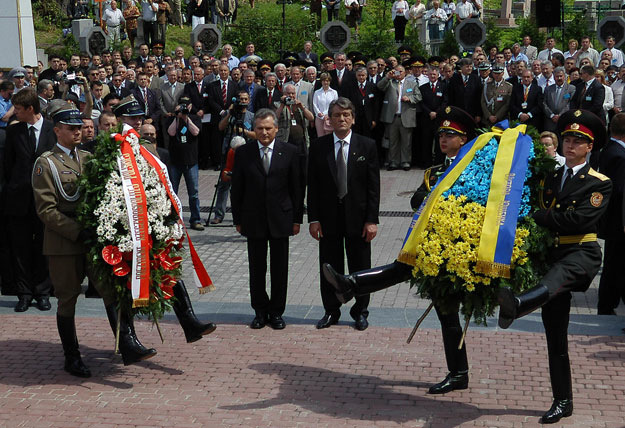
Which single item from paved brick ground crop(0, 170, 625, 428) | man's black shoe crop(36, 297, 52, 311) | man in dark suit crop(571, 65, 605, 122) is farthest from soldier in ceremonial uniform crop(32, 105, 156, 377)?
man in dark suit crop(571, 65, 605, 122)

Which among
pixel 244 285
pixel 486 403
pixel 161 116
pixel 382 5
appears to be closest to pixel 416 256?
pixel 486 403

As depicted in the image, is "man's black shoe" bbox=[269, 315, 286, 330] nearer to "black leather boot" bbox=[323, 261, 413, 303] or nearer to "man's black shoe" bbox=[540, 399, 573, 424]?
"black leather boot" bbox=[323, 261, 413, 303]

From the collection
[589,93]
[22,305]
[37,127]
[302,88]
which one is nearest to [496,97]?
[589,93]

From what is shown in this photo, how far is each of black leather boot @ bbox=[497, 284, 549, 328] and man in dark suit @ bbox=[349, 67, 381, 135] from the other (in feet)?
40.4

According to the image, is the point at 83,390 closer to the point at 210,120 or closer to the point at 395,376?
the point at 395,376

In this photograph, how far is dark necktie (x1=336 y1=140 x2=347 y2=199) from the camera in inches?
338

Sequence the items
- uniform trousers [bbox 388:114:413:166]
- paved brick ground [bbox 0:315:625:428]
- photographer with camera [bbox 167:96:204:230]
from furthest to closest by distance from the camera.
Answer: uniform trousers [bbox 388:114:413:166]
photographer with camera [bbox 167:96:204:230]
paved brick ground [bbox 0:315:625:428]

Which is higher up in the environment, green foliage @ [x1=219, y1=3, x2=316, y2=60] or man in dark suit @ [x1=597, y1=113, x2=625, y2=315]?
green foliage @ [x1=219, y1=3, x2=316, y2=60]

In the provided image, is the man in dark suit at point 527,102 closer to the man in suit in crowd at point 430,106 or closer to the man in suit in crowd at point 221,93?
the man in suit in crowd at point 430,106

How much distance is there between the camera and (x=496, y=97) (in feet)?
57.1

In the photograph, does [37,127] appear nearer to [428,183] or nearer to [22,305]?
[22,305]

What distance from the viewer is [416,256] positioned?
648 centimetres

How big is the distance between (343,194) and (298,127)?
545cm

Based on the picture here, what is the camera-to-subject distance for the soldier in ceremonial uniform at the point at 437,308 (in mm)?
6746
